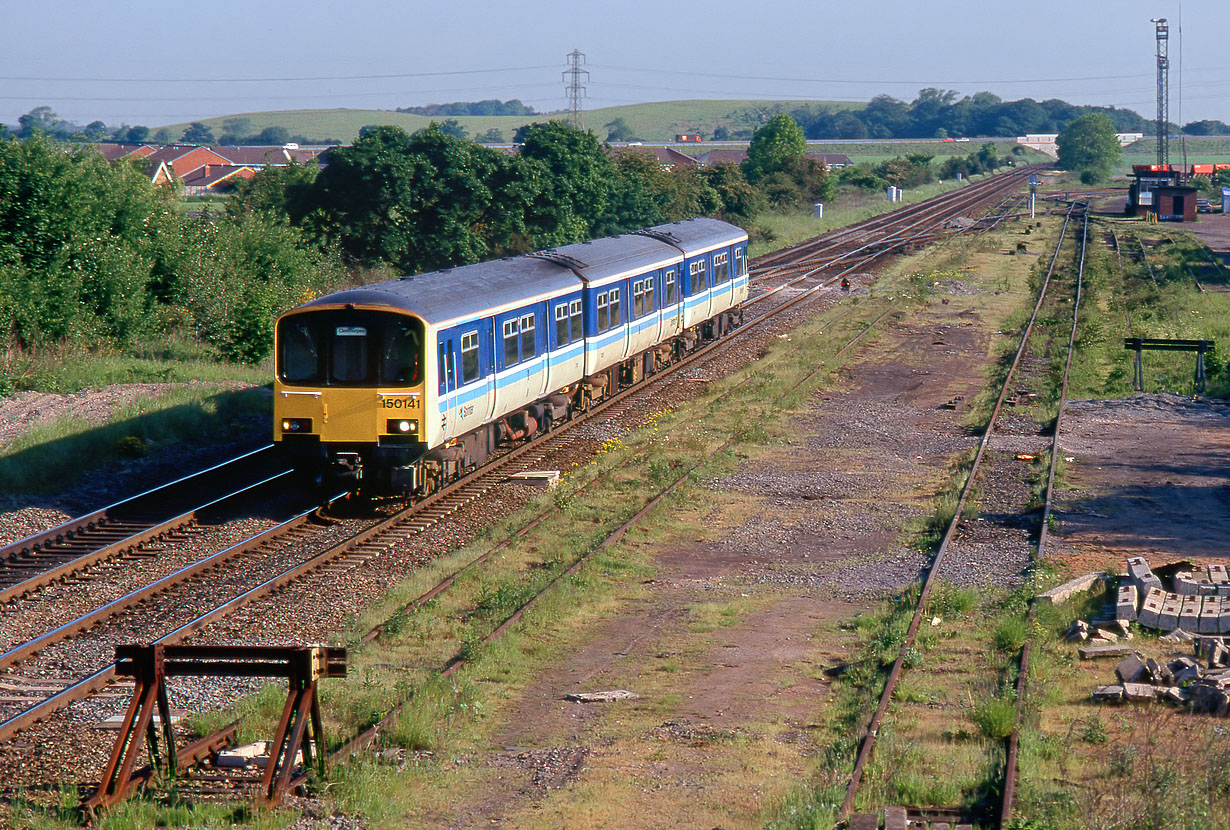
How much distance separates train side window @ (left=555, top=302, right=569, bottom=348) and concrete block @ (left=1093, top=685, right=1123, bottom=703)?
41.1 ft

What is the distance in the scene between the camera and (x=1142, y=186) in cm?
8081

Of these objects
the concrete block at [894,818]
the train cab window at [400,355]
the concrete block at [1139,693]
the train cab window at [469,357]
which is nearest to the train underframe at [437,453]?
the train cab window at [400,355]

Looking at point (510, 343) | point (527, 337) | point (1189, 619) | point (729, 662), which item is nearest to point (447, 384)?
point (510, 343)

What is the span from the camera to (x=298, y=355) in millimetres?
16297

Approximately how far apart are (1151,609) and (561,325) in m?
11.7

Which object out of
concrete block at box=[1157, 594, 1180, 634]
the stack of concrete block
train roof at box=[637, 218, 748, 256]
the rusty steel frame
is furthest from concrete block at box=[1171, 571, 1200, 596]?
train roof at box=[637, 218, 748, 256]

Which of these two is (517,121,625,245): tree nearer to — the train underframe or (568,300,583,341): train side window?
the train underframe

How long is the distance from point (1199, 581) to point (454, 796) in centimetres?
822

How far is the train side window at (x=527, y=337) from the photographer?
1973cm

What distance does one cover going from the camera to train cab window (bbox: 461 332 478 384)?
17.4 meters

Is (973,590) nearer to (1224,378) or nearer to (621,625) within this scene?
(621,625)

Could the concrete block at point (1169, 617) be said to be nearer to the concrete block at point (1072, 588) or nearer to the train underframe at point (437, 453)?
the concrete block at point (1072, 588)

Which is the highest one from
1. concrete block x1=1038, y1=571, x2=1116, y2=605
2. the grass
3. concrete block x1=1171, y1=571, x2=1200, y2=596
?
the grass

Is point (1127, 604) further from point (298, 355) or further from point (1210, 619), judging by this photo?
point (298, 355)
